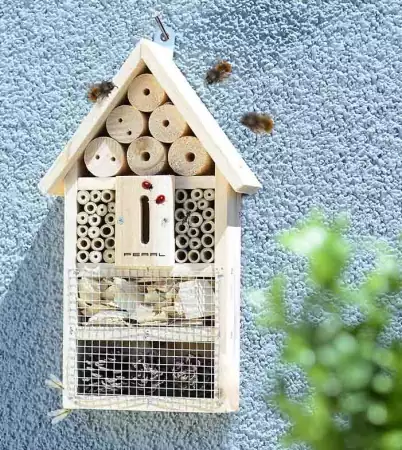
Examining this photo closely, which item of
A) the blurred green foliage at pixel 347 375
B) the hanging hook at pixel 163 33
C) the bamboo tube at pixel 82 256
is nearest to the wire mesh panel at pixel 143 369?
the bamboo tube at pixel 82 256

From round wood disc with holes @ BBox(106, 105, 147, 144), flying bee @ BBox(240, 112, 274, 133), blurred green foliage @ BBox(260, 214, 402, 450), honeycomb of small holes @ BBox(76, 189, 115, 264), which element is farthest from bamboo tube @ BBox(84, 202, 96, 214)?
blurred green foliage @ BBox(260, 214, 402, 450)

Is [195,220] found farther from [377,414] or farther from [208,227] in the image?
[377,414]

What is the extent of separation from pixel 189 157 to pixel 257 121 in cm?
15

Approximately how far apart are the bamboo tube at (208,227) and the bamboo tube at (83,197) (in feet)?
0.59

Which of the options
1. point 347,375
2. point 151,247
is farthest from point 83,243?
point 347,375

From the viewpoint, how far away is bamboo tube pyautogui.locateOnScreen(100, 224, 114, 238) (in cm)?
129

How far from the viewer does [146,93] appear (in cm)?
127

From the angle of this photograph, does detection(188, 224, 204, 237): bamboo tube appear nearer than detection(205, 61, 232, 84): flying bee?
Yes

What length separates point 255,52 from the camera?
4.59 ft

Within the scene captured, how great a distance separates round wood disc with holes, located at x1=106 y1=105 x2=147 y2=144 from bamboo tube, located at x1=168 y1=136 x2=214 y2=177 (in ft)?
0.19

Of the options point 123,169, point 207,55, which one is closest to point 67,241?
point 123,169

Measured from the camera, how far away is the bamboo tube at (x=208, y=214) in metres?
1.26

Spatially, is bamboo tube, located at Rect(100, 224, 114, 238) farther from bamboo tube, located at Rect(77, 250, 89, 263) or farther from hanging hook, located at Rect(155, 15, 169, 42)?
hanging hook, located at Rect(155, 15, 169, 42)

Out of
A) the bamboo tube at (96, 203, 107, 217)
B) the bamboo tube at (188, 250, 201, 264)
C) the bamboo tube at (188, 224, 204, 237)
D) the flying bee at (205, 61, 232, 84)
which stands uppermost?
the flying bee at (205, 61, 232, 84)
